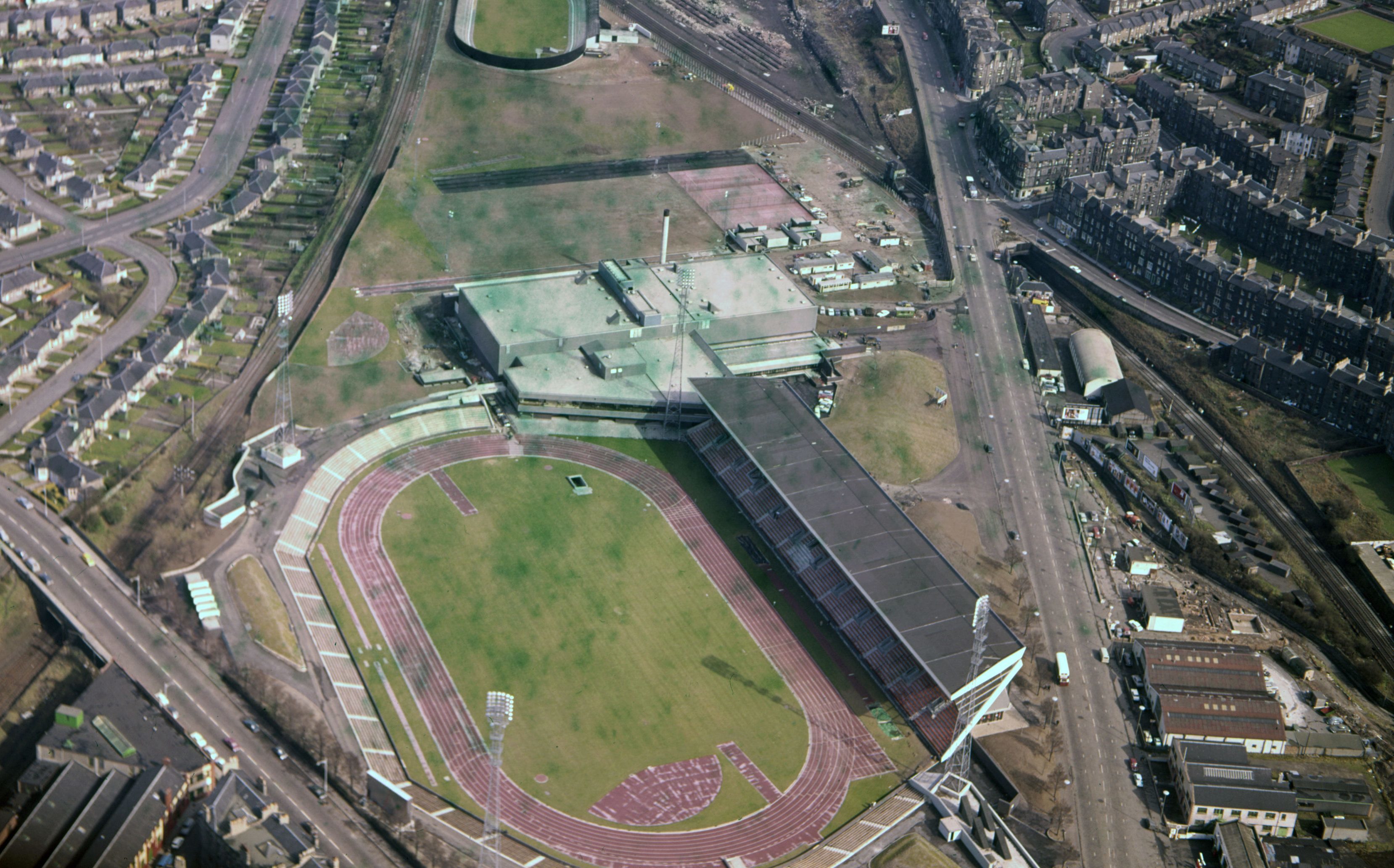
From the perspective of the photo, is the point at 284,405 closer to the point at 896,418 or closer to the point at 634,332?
the point at 634,332

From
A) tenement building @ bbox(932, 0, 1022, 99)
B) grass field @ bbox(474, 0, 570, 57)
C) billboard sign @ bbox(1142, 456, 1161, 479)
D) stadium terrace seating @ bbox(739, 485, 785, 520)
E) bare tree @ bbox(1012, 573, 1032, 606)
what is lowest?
bare tree @ bbox(1012, 573, 1032, 606)

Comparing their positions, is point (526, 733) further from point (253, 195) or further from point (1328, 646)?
point (253, 195)

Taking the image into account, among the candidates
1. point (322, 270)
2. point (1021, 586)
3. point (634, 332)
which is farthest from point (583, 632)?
point (322, 270)

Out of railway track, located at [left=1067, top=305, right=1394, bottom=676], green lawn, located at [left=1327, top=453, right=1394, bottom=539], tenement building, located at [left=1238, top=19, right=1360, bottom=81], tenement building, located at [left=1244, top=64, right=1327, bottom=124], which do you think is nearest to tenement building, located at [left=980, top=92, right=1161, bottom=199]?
tenement building, located at [left=1244, top=64, right=1327, bottom=124]

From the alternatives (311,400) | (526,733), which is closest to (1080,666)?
(526,733)

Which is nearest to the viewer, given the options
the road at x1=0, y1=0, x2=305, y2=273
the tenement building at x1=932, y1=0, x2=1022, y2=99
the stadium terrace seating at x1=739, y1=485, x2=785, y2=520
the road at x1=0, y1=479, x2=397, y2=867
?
the road at x1=0, y1=479, x2=397, y2=867

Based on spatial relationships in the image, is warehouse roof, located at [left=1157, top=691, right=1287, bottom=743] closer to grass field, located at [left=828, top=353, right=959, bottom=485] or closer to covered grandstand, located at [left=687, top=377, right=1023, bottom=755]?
covered grandstand, located at [left=687, top=377, right=1023, bottom=755]

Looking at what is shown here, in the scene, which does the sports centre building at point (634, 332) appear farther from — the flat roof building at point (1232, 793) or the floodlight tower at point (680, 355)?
the flat roof building at point (1232, 793)
